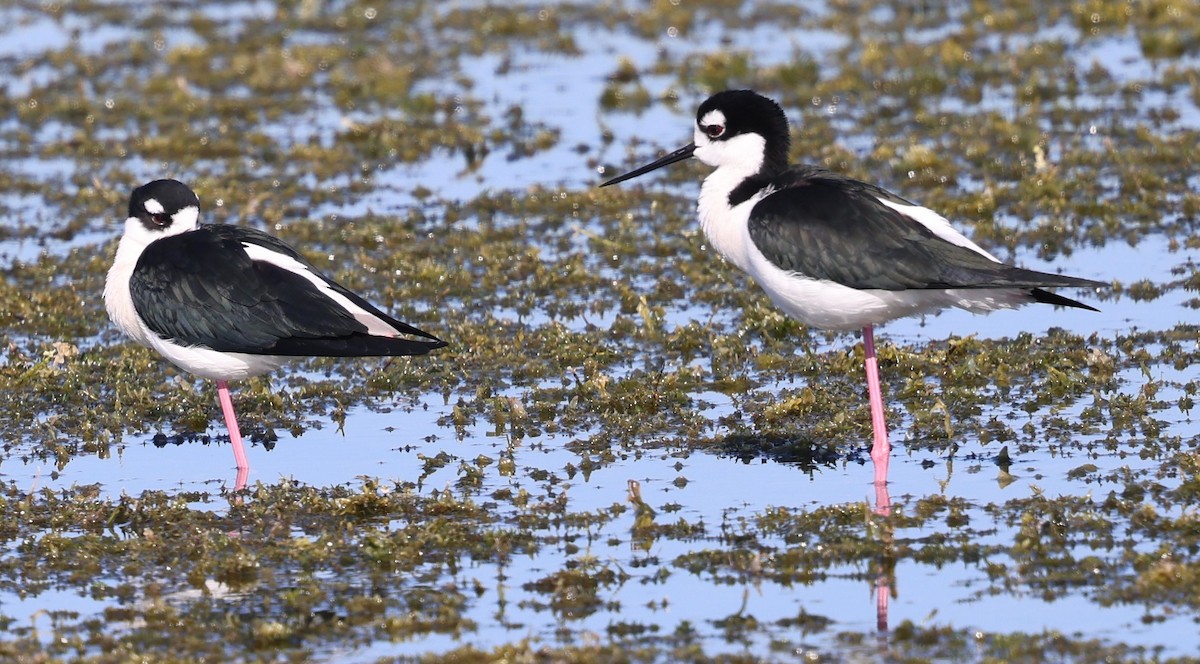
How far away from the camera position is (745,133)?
8.63 m

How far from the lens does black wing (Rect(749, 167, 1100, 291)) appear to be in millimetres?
7621

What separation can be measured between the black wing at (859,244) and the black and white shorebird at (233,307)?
156cm

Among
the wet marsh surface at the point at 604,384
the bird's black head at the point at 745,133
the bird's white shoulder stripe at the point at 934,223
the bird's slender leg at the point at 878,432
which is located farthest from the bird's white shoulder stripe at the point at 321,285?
the bird's white shoulder stripe at the point at 934,223

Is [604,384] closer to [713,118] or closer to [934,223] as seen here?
[713,118]

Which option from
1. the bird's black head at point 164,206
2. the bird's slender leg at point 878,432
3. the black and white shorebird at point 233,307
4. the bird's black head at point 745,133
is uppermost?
the bird's black head at point 745,133

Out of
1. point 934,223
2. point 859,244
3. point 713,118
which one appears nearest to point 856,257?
point 859,244

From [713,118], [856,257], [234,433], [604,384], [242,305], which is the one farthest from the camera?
[604,384]

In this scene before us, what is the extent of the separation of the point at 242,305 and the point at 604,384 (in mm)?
1815

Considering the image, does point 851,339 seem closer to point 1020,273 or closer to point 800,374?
point 800,374

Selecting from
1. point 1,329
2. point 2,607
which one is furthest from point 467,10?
point 2,607

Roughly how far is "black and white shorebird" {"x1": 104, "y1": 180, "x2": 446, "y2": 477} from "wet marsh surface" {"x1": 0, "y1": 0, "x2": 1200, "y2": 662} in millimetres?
542

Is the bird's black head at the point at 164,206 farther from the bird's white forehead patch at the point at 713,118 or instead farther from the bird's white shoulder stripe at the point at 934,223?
the bird's white shoulder stripe at the point at 934,223

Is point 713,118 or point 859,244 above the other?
point 713,118

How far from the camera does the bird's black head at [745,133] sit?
8.57m
